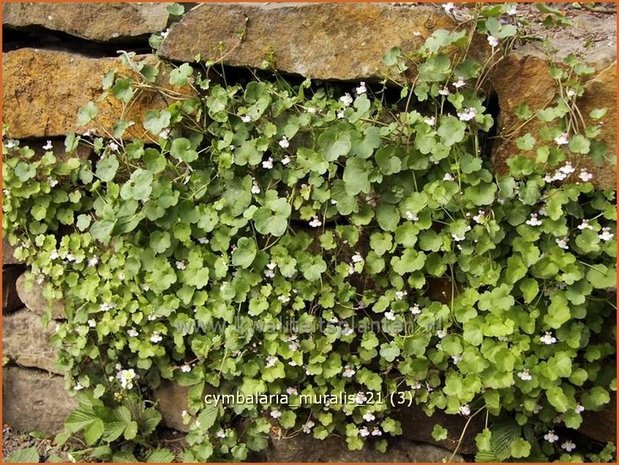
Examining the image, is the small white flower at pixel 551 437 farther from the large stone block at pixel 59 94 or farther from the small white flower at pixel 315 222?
the large stone block at pixel 59 94

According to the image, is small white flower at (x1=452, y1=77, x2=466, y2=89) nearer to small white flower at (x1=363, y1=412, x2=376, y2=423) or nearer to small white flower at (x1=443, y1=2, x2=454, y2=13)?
small white flower at (x1=443, y1=2, x2=454, y2=13)

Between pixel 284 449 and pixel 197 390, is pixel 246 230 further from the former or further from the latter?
pixel 284 449

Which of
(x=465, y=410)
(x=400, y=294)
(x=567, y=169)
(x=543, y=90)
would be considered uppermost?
(x=543, y=90)

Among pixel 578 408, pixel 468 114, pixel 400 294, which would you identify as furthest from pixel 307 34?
pixel 578 408

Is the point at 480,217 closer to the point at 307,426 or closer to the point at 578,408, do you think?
the point at 578,408

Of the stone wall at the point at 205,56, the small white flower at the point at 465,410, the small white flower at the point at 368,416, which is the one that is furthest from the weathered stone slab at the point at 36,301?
the small white flower at the point at 465,410

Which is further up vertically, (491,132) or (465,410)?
(491,132)

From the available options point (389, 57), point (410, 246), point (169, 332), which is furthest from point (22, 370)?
point (389, 57)

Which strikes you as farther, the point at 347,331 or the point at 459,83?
the point at 347,331
